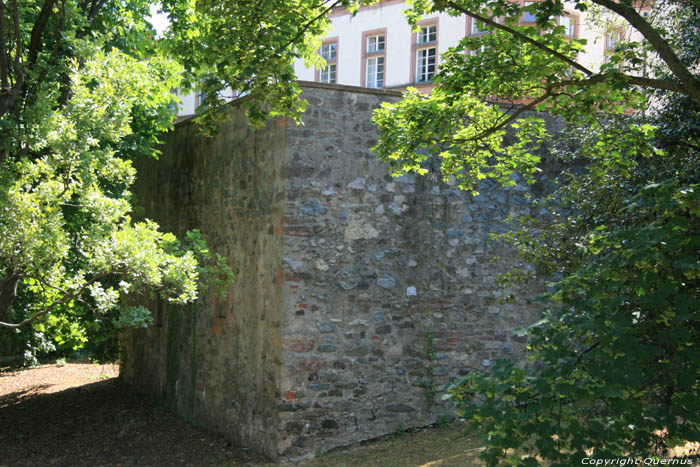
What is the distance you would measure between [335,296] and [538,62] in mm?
3786

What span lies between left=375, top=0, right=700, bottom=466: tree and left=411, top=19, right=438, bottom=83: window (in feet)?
56.5

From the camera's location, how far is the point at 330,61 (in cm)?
2592

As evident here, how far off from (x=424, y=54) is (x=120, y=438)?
17.1m

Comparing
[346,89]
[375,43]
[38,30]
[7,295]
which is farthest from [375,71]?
[7,295]

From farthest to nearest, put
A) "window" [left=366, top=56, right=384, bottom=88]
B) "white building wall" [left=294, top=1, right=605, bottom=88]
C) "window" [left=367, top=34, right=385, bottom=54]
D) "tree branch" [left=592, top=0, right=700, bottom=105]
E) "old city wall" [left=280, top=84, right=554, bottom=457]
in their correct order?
"window" [left=367, top=34, right=385, bottom=54]
"window" [left=366, top=56, right=384, bottom=88]
"white building wall" [left=294, top=1, right=605, bottom=88]
"old city wall" [left=280, top=84, right=554, bottom=457]
"tree branch" [left=592, top=0, right=700, bottom=105]

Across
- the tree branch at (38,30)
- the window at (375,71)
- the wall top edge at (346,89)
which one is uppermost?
the window at (375,71)

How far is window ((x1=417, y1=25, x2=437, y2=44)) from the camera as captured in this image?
23297mm

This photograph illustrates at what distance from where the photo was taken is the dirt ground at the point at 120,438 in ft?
25.2

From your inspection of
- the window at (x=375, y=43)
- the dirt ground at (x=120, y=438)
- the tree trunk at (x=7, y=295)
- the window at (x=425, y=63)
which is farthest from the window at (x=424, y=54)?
the tree trunk at (x=7, y=295)

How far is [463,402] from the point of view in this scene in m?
4.32

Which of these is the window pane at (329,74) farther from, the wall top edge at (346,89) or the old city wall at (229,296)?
the wall top edge at (346,89)

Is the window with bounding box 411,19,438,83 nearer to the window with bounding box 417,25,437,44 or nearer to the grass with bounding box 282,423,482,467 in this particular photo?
the window with bounding box 417,25,437,44

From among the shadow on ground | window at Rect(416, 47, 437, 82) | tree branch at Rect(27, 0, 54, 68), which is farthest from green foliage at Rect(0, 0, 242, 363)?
window at Rect(416, 47, 437, 82)

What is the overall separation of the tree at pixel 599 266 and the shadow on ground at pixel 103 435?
14.4ft
